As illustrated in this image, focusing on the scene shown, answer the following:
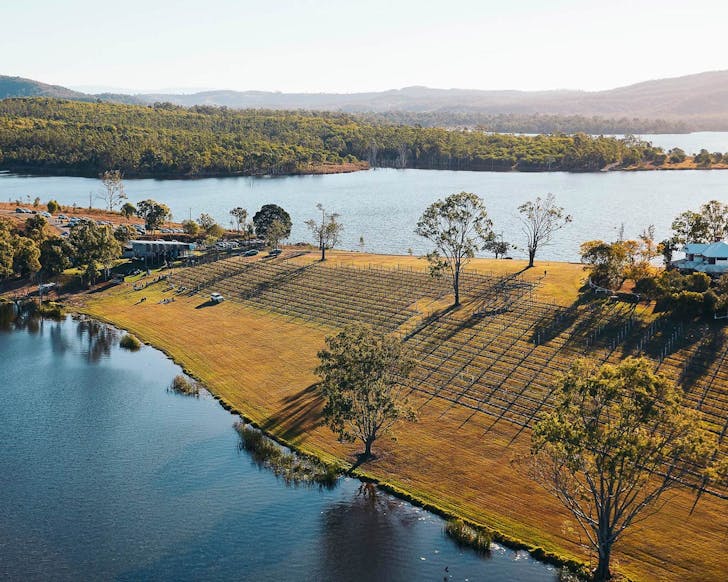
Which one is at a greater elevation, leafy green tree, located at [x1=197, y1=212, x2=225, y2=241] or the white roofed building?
the white roofed building

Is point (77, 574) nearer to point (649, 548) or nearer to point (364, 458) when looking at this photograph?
point (364, 458)

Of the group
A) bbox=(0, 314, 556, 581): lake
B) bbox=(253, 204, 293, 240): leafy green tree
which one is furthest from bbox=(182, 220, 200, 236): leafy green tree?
bbox=(0, 314, 556, 581): lake

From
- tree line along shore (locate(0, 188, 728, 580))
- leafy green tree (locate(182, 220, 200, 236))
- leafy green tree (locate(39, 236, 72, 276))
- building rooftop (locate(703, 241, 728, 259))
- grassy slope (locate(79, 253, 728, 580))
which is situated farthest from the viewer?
leafy green tree (locate(182, 220, 200, 236))

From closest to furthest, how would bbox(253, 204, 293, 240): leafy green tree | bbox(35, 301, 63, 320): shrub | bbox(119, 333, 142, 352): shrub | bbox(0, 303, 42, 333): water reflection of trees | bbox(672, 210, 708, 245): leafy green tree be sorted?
bbox(119, 333, 142, 352): shrub → bbox(672, 210, 708, 245): leafy green tree → bbox(0, 303, 42, 333): water reflection of trees → bbox(35, 301, 63, 320): shrub → bbox(253, 204, 293, 240): leafy green tree

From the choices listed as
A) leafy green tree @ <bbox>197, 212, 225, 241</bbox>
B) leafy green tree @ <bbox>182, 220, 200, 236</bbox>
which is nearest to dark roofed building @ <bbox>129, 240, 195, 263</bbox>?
leafy green tree @ <bbox>197, 212, 225, 241</bbox>

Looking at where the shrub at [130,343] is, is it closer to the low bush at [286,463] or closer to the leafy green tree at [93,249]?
the leafy green tree at [93,249]

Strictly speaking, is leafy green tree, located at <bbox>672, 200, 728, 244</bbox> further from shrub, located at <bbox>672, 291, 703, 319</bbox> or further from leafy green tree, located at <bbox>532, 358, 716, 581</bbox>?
leafy green tree, located at <bbox>532, 358, 716, 581</bbox>

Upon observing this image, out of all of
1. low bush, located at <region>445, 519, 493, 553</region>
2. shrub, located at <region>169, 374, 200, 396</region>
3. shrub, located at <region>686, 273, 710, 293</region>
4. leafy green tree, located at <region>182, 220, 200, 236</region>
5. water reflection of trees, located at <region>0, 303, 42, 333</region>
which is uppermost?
shrub, located at <region>686, 273, 710, 293</region>

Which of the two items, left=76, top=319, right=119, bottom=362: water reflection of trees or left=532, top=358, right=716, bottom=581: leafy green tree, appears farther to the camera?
left=76, top=319, right=119, bottom=362: water reflection of trees
